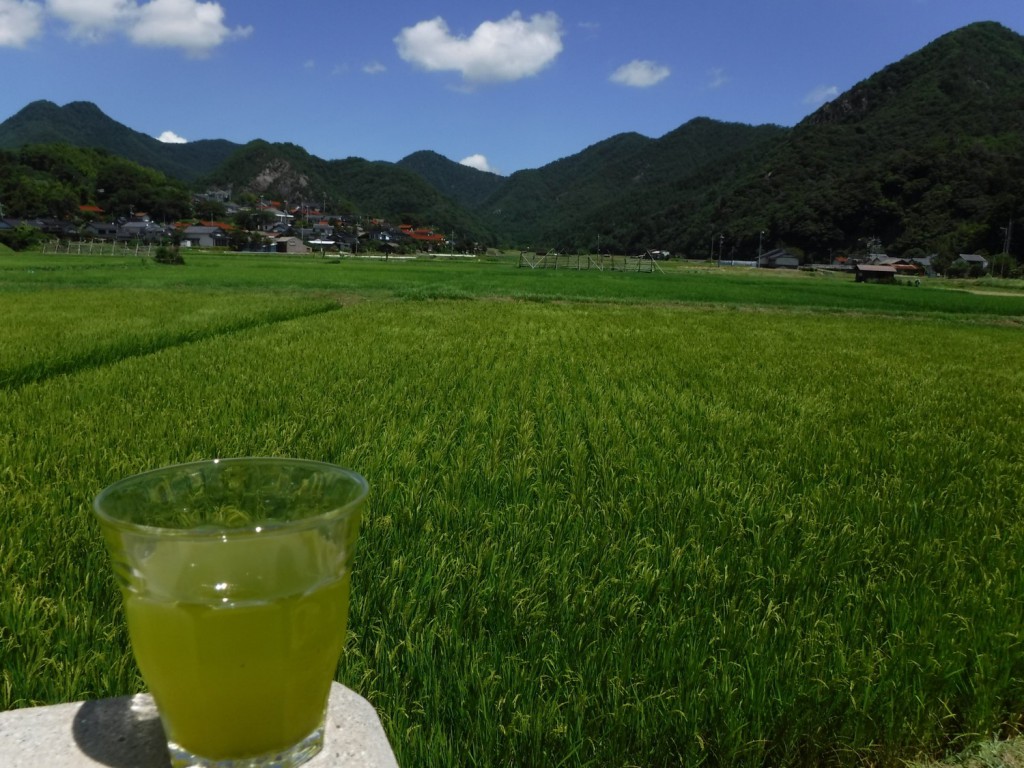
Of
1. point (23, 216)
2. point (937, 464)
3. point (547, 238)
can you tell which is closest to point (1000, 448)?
point (937, 464)

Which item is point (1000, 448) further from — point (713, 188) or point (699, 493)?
point (713, 188)

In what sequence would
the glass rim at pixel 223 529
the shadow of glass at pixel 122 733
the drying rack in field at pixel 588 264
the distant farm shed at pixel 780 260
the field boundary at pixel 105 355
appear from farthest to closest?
the distant farm shed at pixel 780 260, the drying rack in field at pixel 588 264, the field boundary at pixel 105 355, the shadow of glass at pixel 122 733, the glass rim at pixel 223 529

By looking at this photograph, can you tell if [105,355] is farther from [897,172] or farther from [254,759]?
[897,172]

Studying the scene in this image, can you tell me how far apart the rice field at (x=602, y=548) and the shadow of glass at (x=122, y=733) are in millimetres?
536

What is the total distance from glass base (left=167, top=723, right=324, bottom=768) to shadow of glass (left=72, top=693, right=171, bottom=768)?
0.03 meters

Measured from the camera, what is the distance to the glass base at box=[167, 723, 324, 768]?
22.9 inches

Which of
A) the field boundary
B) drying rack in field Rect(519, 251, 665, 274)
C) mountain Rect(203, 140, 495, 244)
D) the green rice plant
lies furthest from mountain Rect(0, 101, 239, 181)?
the field boundary

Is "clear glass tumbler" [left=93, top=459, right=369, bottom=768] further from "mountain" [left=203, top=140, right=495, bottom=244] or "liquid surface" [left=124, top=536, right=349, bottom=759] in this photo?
"mountain" [left=203, top=140, right=495, bottom=244]

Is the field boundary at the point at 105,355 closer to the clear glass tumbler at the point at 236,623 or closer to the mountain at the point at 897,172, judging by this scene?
the clear glass tumbler at the point at 236,623

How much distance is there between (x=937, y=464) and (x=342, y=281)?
20234 millimetres

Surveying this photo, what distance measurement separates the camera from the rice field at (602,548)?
125 centimetres

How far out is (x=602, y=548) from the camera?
195cm

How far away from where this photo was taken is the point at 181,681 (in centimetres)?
57

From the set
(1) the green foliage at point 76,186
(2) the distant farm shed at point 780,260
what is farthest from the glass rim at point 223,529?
(1) the green foliage at point 76,186
